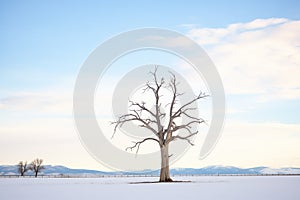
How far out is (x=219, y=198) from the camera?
19.8 metres

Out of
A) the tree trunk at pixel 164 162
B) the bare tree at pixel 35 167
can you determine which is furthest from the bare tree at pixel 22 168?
the tree trunk at pixel 164 162

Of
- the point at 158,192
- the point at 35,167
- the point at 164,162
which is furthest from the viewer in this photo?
the point at 35,167

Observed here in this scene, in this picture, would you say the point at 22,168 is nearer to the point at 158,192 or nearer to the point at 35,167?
the point at 35,167

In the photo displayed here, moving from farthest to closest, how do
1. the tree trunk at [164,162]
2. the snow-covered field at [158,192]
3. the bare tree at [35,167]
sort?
the bare tree at [35,167], the tree trunk at [164,162], the snow-covered field at [158,192]

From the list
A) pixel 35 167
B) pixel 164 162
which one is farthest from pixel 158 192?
pixel 35 167

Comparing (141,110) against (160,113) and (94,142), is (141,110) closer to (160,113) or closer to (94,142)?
(160,113)

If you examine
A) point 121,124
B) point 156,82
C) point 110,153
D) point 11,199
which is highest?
point 156,82

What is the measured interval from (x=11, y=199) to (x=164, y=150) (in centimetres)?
2994

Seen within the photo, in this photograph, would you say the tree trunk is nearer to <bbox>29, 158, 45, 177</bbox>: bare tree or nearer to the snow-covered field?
the snow-covered field

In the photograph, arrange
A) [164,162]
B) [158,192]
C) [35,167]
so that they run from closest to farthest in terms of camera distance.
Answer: [158,192] → [164,162] → [35,167]

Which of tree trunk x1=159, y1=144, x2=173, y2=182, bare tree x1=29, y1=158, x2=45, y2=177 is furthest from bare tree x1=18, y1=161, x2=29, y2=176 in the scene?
tree trunk x1=159, y1=144, x2=173, y2=182

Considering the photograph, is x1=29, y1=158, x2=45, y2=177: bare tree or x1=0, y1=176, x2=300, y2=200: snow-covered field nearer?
x1=0, y1=176, x2=300, y2=200: snow-covered field

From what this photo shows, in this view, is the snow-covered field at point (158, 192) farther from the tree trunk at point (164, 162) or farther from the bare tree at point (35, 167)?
the bare tree at point (35, 167)

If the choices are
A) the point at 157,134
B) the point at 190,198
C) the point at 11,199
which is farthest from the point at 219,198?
the point at 157,134
